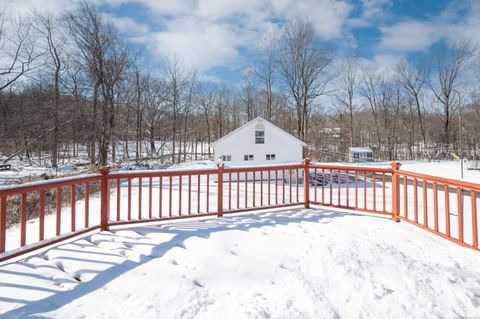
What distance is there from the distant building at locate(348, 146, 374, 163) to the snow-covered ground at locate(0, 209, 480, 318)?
2700 cm

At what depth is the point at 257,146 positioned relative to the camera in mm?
17375

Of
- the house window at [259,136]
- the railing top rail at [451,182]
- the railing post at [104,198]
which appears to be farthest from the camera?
the house window at [259,136]

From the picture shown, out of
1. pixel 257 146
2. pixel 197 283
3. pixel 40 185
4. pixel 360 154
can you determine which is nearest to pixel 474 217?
pixel 197 283

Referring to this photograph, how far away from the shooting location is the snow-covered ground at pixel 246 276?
2006mm

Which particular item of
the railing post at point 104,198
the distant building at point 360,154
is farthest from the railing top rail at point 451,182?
the distant building at point 360,154

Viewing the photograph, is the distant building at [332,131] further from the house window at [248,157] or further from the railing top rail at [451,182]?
the railing top rail at [451,182]

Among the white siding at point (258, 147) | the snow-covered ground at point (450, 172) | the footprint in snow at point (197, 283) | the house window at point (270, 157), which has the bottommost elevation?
the footprint in snow at point (197, 283)

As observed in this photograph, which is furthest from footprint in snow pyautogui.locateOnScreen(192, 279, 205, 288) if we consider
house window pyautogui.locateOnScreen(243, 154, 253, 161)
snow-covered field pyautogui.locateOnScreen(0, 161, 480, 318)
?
house window pyautogui.locateOnScreen(243, 154, 253, 161)

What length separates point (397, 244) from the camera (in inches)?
129

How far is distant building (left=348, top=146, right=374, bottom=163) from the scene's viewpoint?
2847 centimetres

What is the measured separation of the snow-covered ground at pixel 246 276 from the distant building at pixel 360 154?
Answer: 2700cm

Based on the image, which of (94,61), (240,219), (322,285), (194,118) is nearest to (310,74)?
(194,118)

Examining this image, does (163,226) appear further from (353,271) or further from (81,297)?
(353,271)

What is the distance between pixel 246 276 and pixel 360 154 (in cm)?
3089
